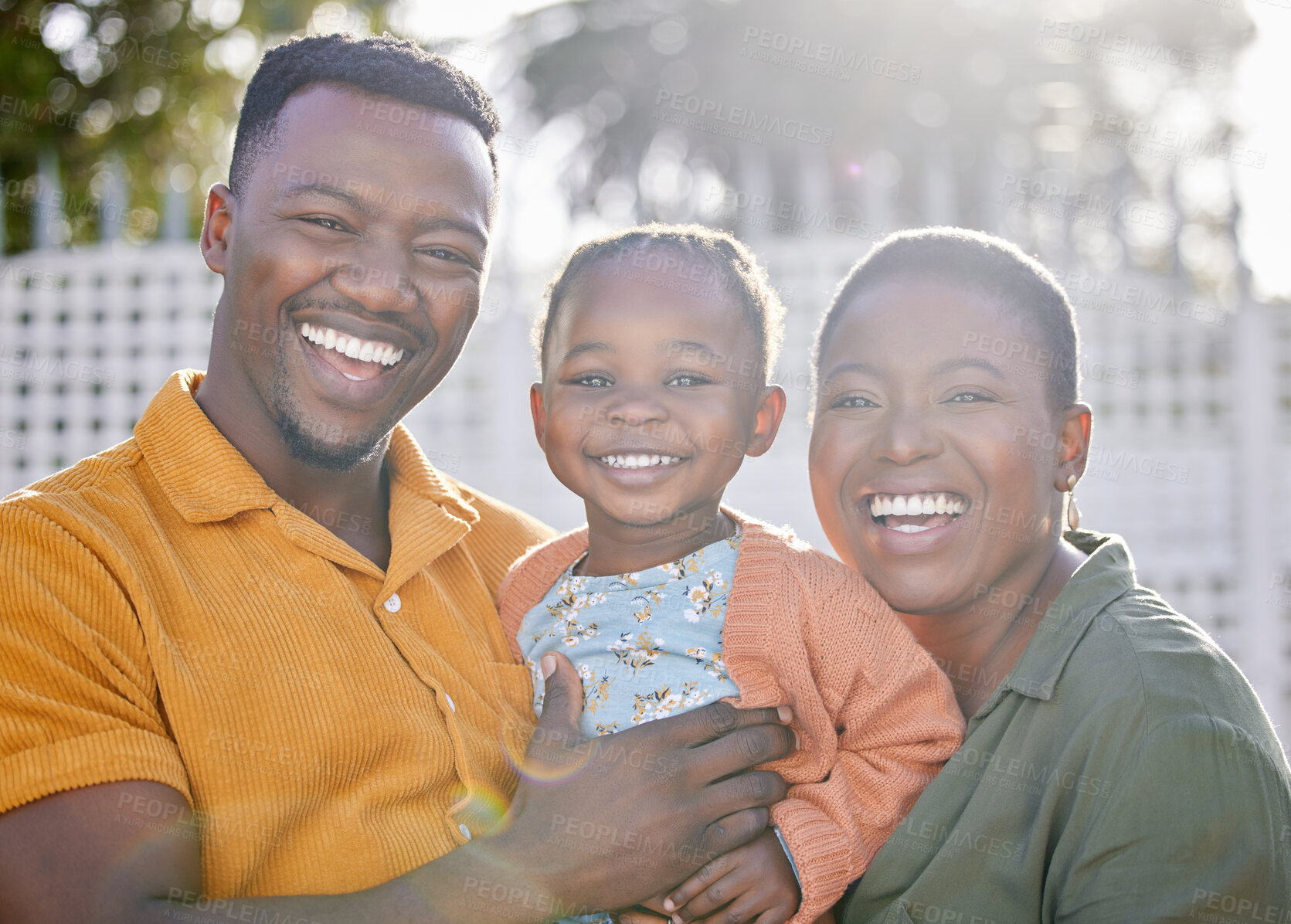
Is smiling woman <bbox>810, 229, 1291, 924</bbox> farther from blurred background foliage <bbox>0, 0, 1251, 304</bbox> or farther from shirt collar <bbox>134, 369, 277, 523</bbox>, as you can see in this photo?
blurred background foliage <bbox>0, 0, 1251, 304</bbox>

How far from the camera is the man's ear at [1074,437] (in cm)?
243

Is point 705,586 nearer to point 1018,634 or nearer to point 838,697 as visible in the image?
point 838,697

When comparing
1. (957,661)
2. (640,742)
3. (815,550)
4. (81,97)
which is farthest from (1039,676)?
(81,97)

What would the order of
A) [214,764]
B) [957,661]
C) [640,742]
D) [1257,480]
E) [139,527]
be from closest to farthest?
1. [214,764]
2. [139,527]
3. [640,742]
4. [957,661]
5. [1257,480]

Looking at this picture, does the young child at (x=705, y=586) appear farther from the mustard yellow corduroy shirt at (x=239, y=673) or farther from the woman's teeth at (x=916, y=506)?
the mustard yellow corduroy shirt at (x=239, y=673)

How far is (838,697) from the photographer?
7.49ft

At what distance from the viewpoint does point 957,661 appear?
8.27ft

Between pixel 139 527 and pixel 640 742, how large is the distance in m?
1.15

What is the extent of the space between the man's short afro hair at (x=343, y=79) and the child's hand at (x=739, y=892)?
197 cm

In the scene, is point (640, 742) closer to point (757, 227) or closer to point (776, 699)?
point (776, 699)

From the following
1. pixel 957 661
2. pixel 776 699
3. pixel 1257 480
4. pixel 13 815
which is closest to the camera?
pixel 13 815

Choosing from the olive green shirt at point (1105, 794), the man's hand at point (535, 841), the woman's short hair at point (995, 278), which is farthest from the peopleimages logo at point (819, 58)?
the man's hand at point (535, 841)

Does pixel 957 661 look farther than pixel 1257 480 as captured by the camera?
No

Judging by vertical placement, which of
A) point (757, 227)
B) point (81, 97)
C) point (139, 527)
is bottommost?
point (139, 527)
